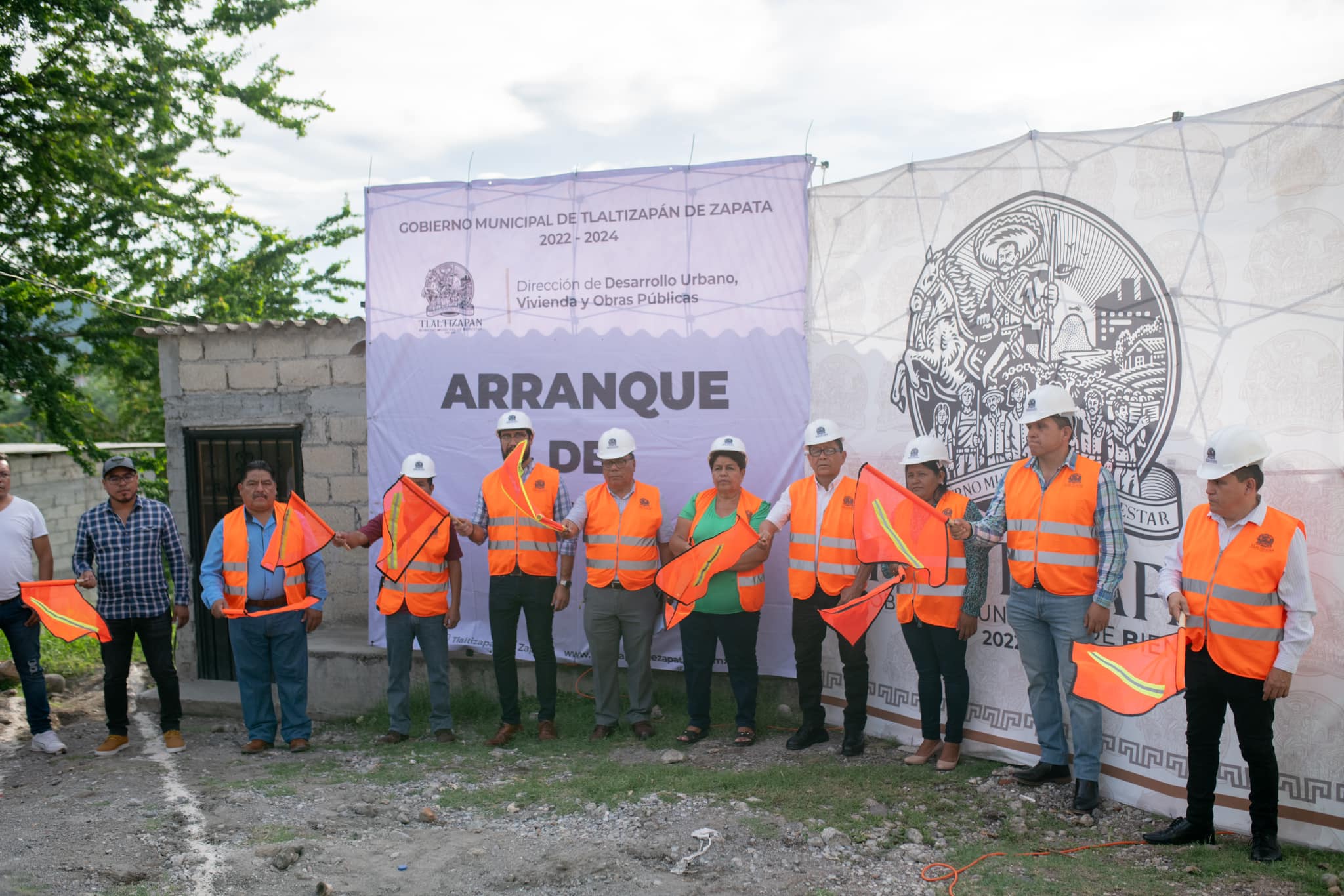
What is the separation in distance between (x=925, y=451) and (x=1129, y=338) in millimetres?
1221

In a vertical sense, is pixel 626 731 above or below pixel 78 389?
below

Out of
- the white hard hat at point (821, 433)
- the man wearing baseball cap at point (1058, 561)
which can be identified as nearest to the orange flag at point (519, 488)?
the white hard hat at point (821, 433)

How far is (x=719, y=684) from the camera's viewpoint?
757 cm

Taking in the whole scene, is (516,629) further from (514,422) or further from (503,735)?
(514,422)

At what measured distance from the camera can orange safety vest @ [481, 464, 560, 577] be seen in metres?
6.92

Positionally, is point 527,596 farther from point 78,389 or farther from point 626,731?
point 78,389

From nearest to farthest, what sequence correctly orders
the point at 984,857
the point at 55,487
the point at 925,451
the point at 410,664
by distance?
the point at 984,857 < the point at 925,451 < the point at 410,664 < the point at 55,487

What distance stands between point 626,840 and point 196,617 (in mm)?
5573

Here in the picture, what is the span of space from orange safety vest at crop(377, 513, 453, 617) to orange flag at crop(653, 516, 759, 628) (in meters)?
1.47

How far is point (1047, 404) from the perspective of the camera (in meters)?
5.37

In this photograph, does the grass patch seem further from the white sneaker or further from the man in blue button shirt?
the white sneaker

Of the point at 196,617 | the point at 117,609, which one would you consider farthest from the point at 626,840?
the point at 196,617

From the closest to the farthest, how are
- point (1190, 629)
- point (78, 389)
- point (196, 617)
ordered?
point (1190, 629) < point (196, 617) < point (78, 389)

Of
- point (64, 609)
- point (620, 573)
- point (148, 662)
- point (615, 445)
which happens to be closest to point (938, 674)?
point (620, 573)
